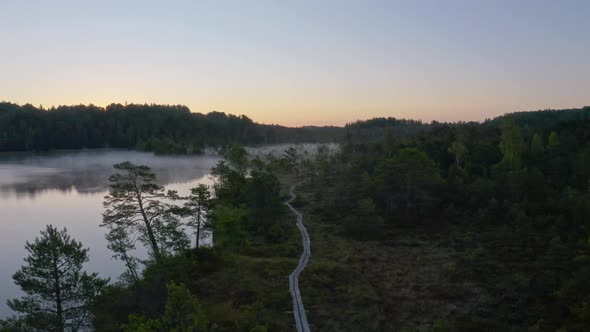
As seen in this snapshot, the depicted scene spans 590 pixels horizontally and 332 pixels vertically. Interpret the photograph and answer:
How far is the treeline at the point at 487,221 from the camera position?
18.2m

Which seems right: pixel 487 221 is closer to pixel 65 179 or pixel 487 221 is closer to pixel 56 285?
pixel 56 285

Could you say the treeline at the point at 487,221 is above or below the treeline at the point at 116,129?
below

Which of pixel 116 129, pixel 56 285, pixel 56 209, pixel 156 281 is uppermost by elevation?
pixel 116 129

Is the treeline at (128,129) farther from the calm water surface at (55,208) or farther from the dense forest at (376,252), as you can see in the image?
the dense forest at (376,252)

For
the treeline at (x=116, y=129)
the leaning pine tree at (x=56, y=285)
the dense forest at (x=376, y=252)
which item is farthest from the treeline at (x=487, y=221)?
the treeline at (x=116, y=129)

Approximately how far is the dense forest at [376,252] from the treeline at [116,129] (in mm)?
114666

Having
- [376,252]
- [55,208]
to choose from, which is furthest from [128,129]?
[376,252]

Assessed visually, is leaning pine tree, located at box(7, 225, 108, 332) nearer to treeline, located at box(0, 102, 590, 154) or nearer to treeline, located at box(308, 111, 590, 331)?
treeline, located at box(308, 111, 590, 331)

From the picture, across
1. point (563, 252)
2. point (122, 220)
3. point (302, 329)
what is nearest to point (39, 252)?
point (122, 220)

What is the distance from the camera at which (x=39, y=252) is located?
1678cm

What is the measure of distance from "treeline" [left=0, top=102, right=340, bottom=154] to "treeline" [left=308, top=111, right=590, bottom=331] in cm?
11267

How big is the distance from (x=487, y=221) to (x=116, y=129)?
5938 inches

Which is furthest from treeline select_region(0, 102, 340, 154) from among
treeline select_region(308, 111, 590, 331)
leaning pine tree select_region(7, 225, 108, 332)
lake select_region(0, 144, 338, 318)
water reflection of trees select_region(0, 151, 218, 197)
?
leaning pine tree select_region(7, 225, 108, 332)

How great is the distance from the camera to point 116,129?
158 meters
